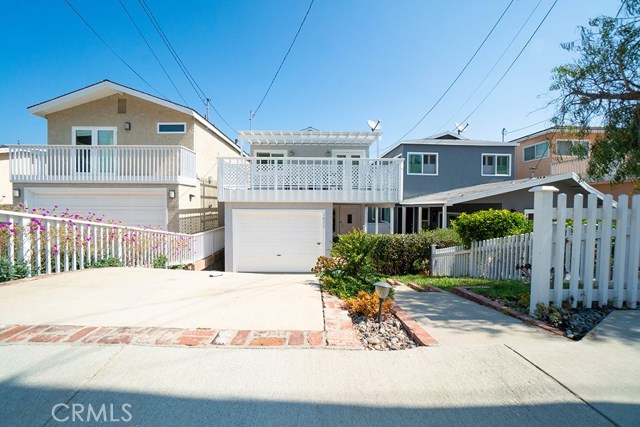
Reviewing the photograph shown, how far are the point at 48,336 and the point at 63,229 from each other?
355 centimetres

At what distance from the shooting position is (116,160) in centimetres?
1183

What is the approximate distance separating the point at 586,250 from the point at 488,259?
4.51 meters

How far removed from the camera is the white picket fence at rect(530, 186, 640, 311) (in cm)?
382

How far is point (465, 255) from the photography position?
938cm

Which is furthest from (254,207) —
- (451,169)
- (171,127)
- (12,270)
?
(451,169)

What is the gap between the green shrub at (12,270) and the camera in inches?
187

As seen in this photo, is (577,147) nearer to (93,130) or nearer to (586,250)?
(586,250)

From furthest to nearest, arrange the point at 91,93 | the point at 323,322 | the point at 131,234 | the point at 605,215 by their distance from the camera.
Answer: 1. the point at 91,93
2. the point at 131,234
3. the point at 605,215
4. the point at 323,322

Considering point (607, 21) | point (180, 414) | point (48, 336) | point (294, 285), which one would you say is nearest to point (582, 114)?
point (607, 21)

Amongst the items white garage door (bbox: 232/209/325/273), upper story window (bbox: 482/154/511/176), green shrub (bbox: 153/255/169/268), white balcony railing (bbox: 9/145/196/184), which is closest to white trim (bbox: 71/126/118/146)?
white balcony railing (bbox: 9/145/196/184)

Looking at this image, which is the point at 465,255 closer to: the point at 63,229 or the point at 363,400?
the point at 363,400

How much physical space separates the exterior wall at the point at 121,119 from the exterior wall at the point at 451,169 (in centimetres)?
1250

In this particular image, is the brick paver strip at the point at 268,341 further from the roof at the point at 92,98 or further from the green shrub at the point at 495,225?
the roof at the point at 92,98

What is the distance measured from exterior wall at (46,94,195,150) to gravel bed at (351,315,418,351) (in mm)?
12289
